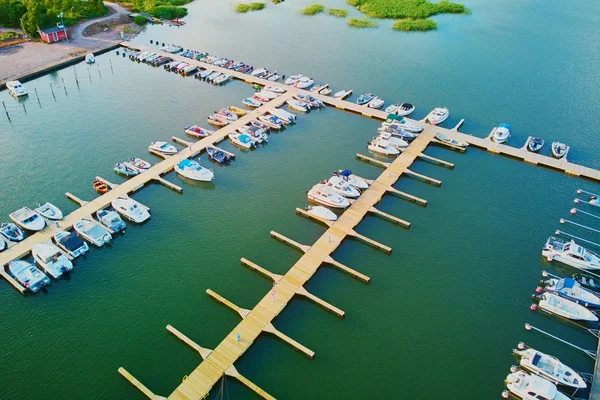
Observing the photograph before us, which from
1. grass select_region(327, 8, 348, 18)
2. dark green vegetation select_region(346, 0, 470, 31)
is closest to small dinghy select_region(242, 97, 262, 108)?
dark green vegetation select_region(346, 0, 470, 31)

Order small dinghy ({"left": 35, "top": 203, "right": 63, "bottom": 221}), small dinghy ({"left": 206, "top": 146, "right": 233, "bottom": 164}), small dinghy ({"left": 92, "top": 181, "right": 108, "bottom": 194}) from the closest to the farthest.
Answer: small dinghy ({"left": 35, "top": 203, "right": 63, "bottom": 221}), small dinghy ({"left": 92, "top": 181, "right": 108, "bottom": 194}), small dinghy ({"left": 206, "top": 146, "right": 233, "bottom": 164})

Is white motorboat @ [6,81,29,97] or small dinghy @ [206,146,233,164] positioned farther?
white motorboat @ [6,81,29,97]

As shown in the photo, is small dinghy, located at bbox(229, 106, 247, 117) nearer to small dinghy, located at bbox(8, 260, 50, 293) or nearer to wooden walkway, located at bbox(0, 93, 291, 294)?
wooden walkway, located at bbox(0, 93, 291, 294)

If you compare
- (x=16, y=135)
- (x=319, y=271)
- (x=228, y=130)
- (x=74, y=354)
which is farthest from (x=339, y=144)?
(x=16, y=135)

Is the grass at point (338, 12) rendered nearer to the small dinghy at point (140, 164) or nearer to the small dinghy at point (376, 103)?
the small dinghy at point (376, 103)

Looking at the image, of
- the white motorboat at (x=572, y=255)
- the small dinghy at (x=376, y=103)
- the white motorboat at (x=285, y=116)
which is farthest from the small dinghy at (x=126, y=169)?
the white motorboat at (x=572, y=255)
